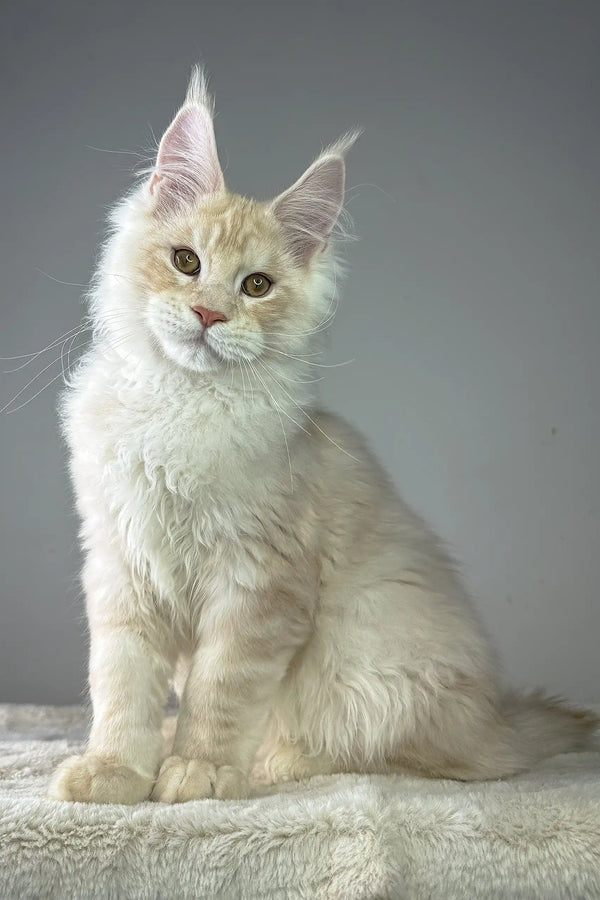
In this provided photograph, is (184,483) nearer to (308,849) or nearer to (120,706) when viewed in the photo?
(120,706)

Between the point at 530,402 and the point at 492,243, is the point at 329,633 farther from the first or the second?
the point at 492,243

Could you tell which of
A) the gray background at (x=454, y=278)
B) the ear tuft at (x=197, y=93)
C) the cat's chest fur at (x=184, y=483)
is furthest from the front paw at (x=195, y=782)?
the gray background at (x=454, y=278)

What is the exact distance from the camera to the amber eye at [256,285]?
1.64 metres

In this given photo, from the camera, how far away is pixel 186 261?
1612 mm

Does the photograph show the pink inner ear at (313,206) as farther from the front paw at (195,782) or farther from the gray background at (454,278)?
the gray background at (454,278)

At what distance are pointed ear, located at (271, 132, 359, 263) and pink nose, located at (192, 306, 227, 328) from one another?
0.30 metres

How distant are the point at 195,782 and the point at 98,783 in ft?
0.48

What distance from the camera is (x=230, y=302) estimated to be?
5.12 ft

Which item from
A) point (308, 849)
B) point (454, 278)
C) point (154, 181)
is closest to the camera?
point (308, 849)

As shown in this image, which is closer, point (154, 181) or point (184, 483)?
point (184, 483)

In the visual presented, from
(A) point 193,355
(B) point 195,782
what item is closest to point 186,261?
(A) point 193,355

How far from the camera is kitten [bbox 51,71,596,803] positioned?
1546 mm

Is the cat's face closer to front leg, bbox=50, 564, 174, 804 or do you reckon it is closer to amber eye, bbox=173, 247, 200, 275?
amber eye, bbox=173, 247, 200, 275

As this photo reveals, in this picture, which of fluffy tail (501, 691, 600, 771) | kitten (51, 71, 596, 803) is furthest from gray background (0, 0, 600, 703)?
kitten (51, 71, 596, 803)
